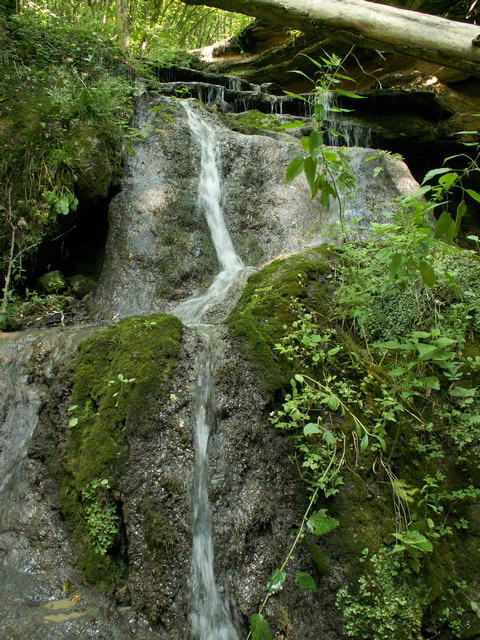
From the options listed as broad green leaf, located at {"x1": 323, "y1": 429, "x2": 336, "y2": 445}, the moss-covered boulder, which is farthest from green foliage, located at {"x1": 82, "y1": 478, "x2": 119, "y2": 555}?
broad green leaf, located at {"x1": 323, "y1": 429, "x2": 336, "y2": 445}

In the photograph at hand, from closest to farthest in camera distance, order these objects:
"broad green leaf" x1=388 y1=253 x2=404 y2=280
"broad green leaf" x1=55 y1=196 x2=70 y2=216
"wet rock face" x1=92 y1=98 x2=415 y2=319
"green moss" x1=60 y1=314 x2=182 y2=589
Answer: "broad green leaf" x1=388 y1=253 x2=404 y2=280 → "green moss" x1=60 y1=314 x2=182 y2=589 → "broad green leaf" x1=55 y1=196 x2=70 y2=216 → "wet rock face" x1=92 y1=98 x2=415 y2=319

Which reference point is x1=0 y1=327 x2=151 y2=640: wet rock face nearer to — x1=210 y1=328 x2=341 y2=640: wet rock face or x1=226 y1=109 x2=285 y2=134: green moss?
x1=210 y1=328 x2=341 y2=640: wet rock face

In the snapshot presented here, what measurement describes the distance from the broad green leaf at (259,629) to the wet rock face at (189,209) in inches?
146

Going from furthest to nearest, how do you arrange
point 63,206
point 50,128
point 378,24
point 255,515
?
1. point 50,128
2. point 63,206
3. point 378,24
4. point 255,515

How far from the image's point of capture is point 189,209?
6.48 m

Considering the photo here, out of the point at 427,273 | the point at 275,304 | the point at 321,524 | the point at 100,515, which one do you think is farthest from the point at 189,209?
the point at 321,524

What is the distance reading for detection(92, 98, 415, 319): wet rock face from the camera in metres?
5.84

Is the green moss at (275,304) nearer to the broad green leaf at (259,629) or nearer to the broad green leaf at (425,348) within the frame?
the broad green leaf at (425,348)

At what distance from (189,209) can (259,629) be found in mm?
5250

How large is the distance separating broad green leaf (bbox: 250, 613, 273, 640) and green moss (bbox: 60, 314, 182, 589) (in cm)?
95

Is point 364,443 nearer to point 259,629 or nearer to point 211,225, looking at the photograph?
point 259,629

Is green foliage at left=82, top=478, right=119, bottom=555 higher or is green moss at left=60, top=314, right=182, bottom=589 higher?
green moss at left=60, top=314, right=182, bottom=589

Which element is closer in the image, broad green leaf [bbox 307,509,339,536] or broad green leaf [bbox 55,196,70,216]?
broad green leaf [bbox 307,509,339,536]

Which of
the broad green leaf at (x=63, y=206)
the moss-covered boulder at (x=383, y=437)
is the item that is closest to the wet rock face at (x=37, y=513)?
the moss-covered boulder at (x=383, y=437)
